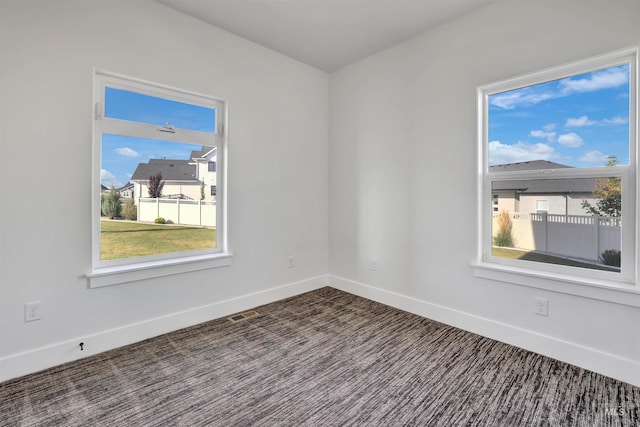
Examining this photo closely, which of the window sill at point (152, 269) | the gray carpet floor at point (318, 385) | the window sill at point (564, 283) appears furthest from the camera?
the window sill at point (152, 269)

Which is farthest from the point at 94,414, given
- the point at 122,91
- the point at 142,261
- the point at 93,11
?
the point at 93,11

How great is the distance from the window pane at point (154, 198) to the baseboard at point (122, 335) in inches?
22.9

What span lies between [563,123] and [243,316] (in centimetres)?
317

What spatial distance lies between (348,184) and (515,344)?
7.48ft

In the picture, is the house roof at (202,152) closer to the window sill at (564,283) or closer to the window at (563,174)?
the window at (563,174)

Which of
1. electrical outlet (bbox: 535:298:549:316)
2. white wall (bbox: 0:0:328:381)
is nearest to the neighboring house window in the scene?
electrical outlet (bbox: 535:298:549:316)

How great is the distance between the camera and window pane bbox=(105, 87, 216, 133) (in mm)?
2418

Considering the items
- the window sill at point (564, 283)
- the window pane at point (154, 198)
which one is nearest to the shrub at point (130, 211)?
the window pane at point (154, 198)

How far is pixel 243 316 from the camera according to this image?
2990mm

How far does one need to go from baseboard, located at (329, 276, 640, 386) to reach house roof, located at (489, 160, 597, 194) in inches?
43.5

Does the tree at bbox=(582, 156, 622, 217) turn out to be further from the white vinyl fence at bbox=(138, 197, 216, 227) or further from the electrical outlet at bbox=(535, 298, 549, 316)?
the white vinyl fence at bbox=(138, 197, 216, 227)

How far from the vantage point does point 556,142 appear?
230 cm

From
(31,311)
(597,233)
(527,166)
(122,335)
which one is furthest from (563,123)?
(31,311)

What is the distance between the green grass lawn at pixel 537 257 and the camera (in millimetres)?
2164
